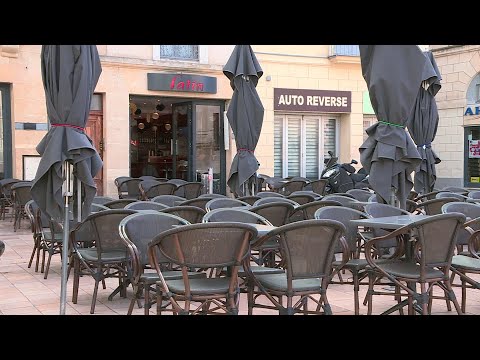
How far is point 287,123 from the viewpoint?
1466 cm

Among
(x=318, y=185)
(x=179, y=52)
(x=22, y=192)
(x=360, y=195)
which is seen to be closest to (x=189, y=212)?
(x=360, y=195)

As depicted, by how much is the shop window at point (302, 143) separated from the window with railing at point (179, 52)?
2699 millimetres

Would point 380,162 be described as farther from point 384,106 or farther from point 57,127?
point 57,127

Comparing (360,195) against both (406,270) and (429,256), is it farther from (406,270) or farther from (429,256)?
(429,256)

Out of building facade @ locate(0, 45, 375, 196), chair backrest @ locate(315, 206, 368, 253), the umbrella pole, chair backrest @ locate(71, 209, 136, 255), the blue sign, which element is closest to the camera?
the umbrella pole

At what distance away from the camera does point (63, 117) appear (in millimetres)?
4219

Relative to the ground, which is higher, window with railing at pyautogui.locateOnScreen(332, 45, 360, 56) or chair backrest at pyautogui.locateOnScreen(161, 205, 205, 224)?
window with railing at pyautogui.locateOnScreen(332, 45, 360, 56)

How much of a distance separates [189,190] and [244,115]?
1.92m

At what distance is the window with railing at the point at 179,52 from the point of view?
13.0m

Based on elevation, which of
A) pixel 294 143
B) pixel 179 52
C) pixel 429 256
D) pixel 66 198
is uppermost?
pixel 179 52

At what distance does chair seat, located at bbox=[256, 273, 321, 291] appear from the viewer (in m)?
3.50

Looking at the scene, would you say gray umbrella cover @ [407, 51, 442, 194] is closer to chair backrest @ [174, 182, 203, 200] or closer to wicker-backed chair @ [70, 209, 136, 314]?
chair backrest @ [174, 182, 203, 200]

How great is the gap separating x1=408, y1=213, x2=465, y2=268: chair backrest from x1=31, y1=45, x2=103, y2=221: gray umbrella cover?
2.45m

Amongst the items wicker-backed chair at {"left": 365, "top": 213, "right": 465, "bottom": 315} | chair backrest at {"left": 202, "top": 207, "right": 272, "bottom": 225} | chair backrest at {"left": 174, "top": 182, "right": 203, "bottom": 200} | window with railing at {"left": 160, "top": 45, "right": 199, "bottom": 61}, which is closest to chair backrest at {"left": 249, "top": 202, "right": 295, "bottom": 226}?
chair backrest at {"left": 202, "top": 207, "right": 272, "bottom": 225}
